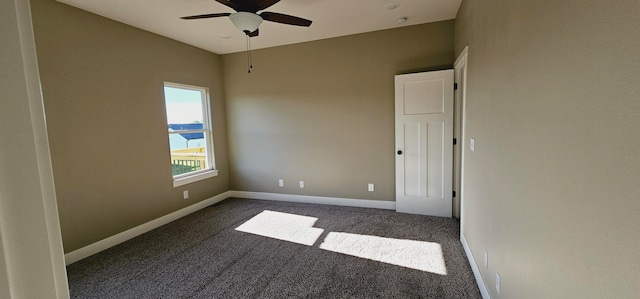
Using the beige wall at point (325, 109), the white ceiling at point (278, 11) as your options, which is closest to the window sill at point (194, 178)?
the beige wall at point (325, 109)

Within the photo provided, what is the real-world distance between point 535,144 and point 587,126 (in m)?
0.39

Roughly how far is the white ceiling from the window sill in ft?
6.53

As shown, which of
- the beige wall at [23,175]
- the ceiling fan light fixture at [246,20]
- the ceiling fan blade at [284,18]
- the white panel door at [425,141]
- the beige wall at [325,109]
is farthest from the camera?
the beige wall at [325,109]

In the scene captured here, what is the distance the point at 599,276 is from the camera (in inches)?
34.5

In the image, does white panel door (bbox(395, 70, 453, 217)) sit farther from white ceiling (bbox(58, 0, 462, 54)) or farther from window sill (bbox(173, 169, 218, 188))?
window sill (bbox(173, 169, 218, 188))

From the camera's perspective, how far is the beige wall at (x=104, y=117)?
281cm

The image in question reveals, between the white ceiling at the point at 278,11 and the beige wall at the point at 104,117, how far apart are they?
274 mm

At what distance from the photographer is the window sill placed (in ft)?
13.6

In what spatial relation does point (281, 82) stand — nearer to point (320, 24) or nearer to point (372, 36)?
point (320, 24)

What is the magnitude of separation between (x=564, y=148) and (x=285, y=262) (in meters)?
2.38

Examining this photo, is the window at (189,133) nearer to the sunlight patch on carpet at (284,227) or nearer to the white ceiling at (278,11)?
the white ceiling at (278,11)

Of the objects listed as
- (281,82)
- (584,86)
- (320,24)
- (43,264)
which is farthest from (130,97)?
(584,86)

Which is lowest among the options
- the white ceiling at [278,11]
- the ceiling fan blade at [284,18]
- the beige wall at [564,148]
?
the beige wall at [564,148]

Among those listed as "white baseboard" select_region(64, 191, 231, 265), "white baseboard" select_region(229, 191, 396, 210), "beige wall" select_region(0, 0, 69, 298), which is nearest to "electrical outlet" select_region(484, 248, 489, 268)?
"white baseboard" select_region(229, 191, 396, 210)
